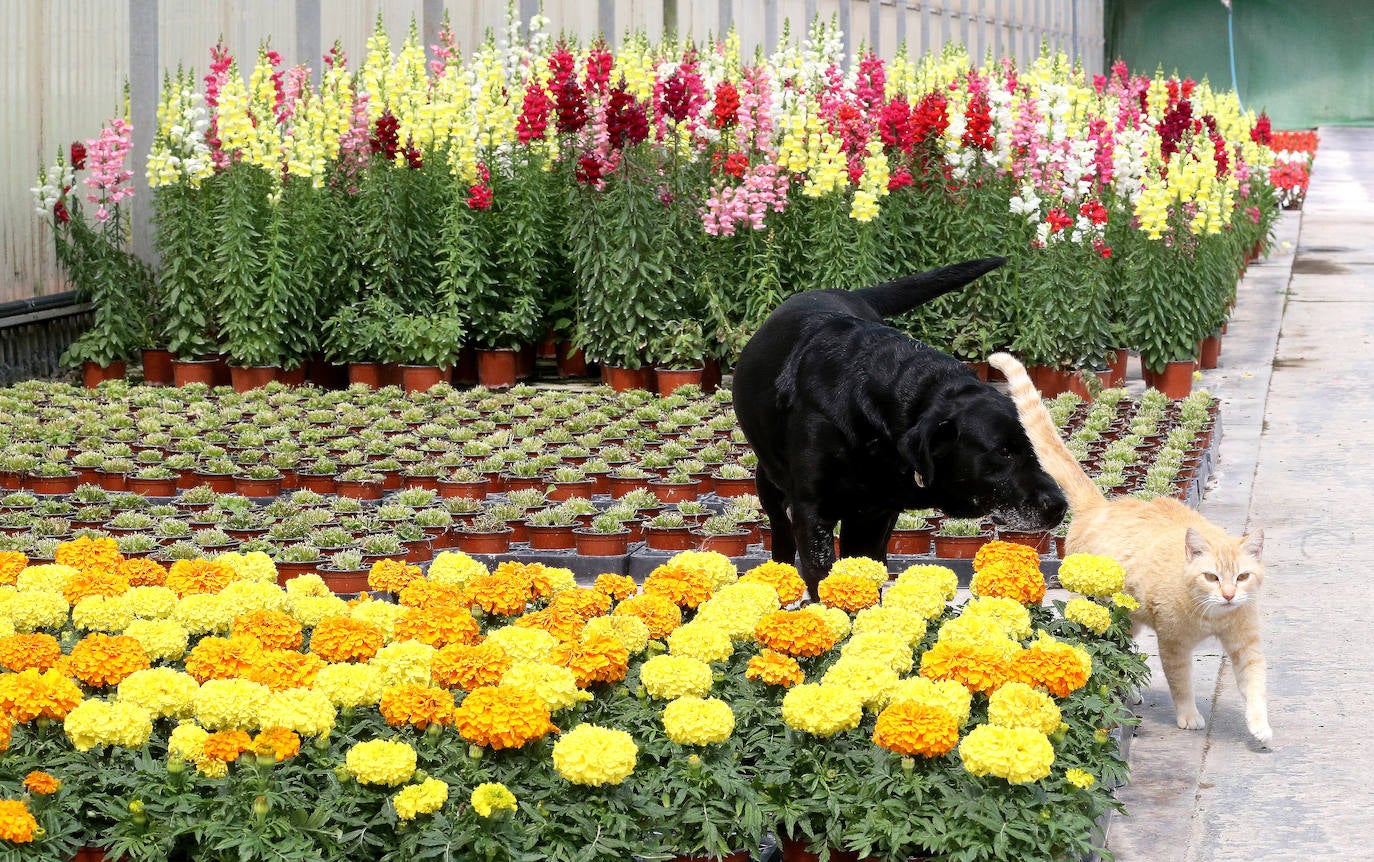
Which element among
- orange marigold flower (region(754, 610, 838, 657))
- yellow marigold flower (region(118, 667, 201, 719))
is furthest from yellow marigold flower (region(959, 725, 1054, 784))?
yellow marigold flower (region(118, 667, 201, 719))

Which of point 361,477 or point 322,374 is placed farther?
point 322,374

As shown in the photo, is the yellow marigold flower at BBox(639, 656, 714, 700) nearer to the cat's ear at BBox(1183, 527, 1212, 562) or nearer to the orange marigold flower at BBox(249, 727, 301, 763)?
the orange marigold flower at BBox(249, 727, 301, 763)

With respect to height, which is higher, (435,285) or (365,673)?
(435,285)

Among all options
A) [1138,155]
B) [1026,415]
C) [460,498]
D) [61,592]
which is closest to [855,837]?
[1026,415]

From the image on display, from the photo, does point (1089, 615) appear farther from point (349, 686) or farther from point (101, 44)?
point (101, 44)

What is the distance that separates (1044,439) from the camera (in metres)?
5.41

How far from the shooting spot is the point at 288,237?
11.0 m

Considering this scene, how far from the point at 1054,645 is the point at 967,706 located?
477 millimetres

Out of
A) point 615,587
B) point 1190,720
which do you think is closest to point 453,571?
point 615,587

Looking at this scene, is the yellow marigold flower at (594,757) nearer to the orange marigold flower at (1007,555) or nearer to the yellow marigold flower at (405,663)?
the yellow marigold flower at (405,663)

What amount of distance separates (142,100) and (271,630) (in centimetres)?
852

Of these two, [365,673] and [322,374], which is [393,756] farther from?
[322,374]

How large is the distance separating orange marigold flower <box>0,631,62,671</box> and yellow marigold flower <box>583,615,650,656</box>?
1317mm

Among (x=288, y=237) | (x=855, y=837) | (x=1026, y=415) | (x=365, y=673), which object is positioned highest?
(x=288, y=237)
